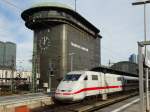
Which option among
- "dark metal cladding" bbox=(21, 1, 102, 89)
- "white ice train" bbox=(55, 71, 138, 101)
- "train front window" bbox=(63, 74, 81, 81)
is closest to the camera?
"white ice train" bbox=(55, 71, 138, 101)

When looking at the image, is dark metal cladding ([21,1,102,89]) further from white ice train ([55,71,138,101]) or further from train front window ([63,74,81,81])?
train front window ([63,74,81,81])

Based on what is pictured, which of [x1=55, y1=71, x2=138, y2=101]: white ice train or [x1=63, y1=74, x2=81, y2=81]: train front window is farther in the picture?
[x1=63, y1=74, x2=81, y2=81]: train front window

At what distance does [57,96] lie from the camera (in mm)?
25531

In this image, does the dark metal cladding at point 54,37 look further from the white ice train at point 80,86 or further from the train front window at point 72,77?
the train front window at point 72,77

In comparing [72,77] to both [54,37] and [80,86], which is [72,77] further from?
[54,37]

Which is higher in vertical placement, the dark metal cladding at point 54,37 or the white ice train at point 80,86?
the dark metal cladding at point 54,37

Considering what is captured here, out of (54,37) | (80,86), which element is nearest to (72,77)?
(80,86)

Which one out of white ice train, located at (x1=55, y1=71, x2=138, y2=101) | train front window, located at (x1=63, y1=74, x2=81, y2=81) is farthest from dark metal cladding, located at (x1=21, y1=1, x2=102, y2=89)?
train front window, located at (x1=63, y1=74, x2=81, y2=81)

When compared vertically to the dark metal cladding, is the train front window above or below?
below

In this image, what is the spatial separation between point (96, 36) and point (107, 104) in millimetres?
107260

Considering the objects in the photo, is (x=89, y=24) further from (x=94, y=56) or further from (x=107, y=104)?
(x=107, y=104)

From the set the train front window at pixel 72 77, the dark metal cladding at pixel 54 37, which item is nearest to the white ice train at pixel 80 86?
the train front window at pixel 72 77

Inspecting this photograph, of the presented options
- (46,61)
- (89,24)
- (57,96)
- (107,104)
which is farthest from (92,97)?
(89,24)

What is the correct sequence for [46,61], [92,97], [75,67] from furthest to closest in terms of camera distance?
[75,67] < [46,61] < [92,97]
